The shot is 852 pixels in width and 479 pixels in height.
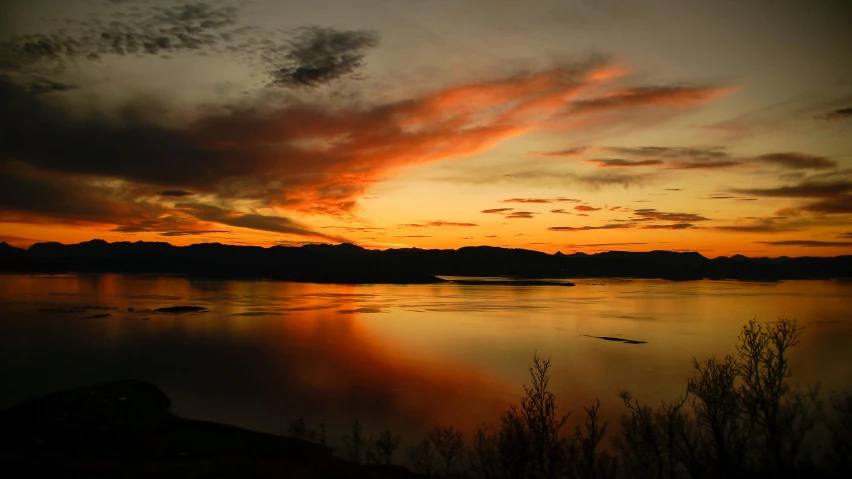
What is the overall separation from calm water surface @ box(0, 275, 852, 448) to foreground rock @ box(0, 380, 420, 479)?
10.1 ft

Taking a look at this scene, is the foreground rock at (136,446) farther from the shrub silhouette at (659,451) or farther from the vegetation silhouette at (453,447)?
the shrub silhouette at (659,451)

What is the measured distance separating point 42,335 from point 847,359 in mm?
60954

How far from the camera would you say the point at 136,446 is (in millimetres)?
18484

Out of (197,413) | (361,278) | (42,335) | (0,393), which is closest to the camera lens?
(197,413)

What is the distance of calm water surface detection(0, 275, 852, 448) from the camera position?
26969 mm

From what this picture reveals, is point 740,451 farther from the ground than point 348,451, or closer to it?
farther from the ground

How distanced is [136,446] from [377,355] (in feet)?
76.1

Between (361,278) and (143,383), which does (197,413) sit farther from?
(361,278)

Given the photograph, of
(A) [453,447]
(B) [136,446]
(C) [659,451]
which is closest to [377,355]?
(A) [453,447]

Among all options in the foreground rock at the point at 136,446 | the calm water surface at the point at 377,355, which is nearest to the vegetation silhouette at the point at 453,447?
the foreground rock at the point at 136,446

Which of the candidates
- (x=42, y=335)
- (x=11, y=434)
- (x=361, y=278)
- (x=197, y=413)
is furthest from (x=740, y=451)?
(x=361, y=278)

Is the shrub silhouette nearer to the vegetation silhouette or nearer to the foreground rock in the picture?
the vegetation silhouette

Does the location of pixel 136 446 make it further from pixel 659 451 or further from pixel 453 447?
pixel 659 451

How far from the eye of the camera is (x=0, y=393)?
27156 mm
